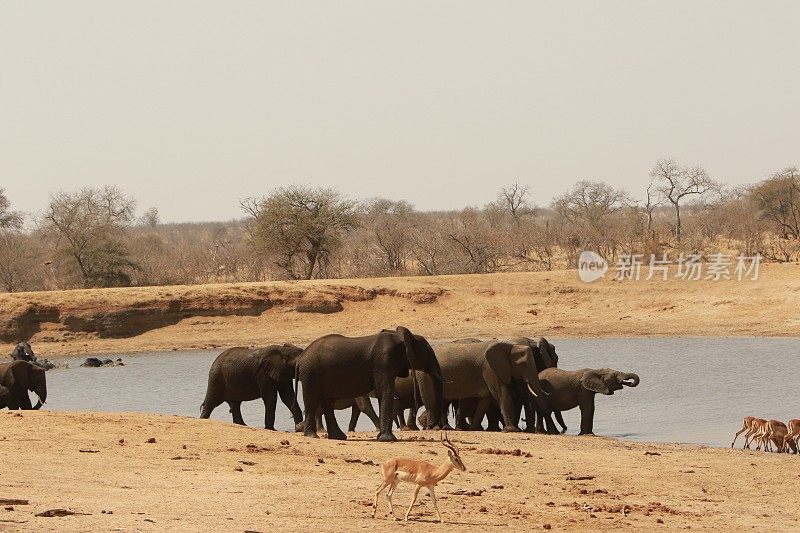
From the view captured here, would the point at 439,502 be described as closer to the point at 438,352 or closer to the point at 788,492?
the point at 788,492

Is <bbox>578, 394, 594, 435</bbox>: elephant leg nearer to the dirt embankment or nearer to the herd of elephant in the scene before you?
the herd of elephant

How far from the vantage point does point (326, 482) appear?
13.3 m

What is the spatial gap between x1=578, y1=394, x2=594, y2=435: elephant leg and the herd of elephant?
2 cm

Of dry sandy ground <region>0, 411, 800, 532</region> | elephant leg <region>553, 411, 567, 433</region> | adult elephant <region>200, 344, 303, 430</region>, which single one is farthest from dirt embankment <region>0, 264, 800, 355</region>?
dry sandy ground <region>0, 411, 800, 532</region>

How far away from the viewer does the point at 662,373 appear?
104ft

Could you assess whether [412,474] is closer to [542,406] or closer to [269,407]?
[269,407]

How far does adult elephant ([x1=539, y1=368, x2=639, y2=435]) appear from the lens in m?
22.0

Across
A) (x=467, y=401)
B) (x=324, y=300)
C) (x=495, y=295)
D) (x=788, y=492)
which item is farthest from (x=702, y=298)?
(x=788, y=492)

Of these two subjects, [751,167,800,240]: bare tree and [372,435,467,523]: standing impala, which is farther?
[751,167,800,240]: bare tree

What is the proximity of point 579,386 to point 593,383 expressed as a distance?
313mm

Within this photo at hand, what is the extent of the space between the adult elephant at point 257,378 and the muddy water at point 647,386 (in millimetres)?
2337

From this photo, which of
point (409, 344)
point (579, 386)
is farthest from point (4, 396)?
point (579, 386)

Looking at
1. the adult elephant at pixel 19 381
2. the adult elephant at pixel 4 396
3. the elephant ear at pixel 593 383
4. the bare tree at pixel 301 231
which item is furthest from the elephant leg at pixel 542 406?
the bare tree at pixel 301 231

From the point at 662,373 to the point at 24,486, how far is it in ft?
72.6
